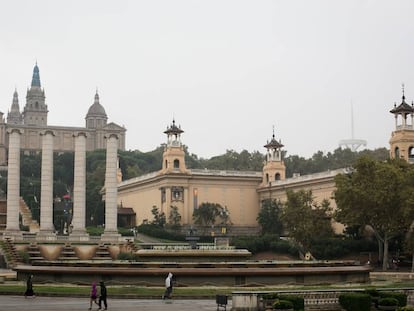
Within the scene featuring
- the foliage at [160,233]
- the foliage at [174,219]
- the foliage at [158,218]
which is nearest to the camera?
the foliage at [160,233]

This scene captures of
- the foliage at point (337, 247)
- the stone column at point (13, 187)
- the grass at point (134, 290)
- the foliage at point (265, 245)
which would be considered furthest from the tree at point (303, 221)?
the grass at point (134, 290)

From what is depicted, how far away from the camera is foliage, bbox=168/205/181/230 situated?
110 meters

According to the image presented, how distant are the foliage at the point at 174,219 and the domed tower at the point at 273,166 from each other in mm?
16212

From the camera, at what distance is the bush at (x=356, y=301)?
32.7 meters

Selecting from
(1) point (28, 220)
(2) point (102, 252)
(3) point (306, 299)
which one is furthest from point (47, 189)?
(3) point (306, 299)

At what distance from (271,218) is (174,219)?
13230mm

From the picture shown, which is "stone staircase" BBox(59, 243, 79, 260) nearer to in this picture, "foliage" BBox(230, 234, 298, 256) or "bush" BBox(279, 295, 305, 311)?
"foliage" BBox(230, 234, 298, 256)

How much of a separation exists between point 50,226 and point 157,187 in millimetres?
40241

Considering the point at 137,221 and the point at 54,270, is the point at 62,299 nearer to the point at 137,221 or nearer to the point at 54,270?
the point at 54,270

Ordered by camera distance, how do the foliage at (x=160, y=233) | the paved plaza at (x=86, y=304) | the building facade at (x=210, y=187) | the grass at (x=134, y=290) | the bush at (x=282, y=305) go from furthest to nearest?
the building facade at (x=210, y=187) < the foliage at (x=160, y=233) < the grass at (x=134, y=290) < the paved plaza at (x=86, y=304) < the bush at (x=282, y=305)

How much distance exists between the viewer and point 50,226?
78625 millimetres

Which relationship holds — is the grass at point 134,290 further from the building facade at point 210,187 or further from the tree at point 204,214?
the tree at point 204,214

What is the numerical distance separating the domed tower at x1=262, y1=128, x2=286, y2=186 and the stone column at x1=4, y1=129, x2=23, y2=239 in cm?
4901

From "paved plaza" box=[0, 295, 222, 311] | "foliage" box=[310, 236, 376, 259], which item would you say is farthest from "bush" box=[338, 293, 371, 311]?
"foliage" box=[310, 236, 376, 259]
